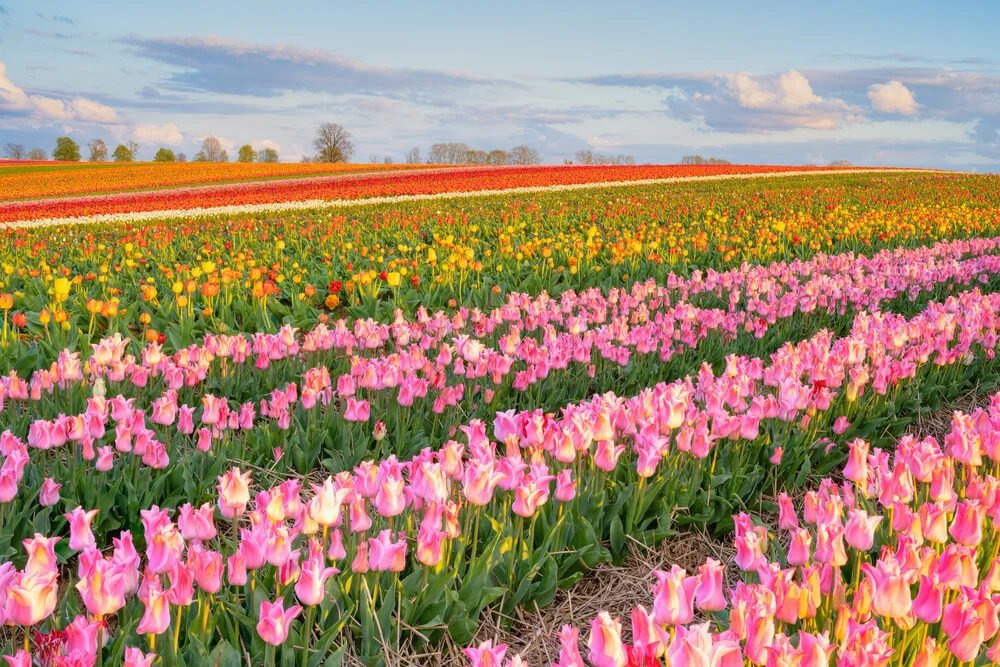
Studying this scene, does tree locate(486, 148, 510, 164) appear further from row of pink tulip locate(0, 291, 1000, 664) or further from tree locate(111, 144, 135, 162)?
row of pink tulip locate(0, 291, 1000, 664)

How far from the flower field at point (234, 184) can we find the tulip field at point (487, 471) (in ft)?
41.1

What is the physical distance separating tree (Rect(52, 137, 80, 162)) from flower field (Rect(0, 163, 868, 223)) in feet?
77.0

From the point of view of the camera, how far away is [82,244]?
10.9 m

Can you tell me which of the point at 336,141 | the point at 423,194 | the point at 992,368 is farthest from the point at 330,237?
the point at 336,141

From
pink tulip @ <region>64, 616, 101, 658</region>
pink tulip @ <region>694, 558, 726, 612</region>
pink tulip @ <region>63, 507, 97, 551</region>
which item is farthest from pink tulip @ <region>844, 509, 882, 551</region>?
pink tulip @ <region>63, 507, 97, 551</region>

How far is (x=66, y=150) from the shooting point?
231 feet

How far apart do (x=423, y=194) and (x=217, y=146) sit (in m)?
57.4

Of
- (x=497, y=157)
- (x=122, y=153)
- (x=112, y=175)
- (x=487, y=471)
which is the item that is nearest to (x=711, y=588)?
(x=487, y=471)

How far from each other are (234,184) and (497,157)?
28.1m

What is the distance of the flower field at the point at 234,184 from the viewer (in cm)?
2088

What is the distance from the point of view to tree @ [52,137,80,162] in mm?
70188

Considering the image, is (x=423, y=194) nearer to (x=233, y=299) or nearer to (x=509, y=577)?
(x=233, y=299)

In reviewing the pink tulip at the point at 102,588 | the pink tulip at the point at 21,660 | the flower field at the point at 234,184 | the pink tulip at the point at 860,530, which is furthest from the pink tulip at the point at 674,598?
the flower field at the point at 234,184

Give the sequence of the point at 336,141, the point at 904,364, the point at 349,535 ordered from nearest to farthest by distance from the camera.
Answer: the point at 349,535
the point at 904,364
the point at 336,141
